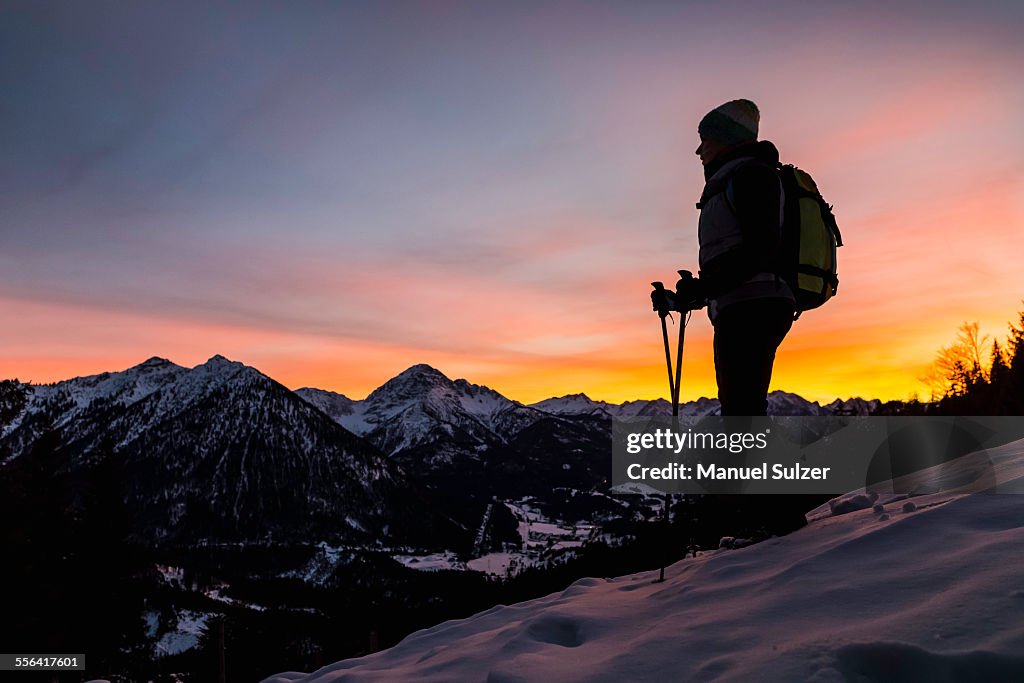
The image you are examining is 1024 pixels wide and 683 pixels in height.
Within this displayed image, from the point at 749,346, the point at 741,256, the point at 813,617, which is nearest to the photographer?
the point at 813,617

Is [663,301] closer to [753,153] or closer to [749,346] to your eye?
[749,346]

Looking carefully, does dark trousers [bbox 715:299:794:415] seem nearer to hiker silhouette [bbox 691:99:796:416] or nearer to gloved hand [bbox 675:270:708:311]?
hiker silhouette [bbox 691:99:796:416]

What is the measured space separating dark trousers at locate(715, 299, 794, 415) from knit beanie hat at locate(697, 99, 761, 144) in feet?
4.72

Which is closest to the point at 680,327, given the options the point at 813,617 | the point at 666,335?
the point at 666,335

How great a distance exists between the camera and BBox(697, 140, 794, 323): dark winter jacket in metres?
4.75

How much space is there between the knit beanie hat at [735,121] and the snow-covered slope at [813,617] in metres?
3.13

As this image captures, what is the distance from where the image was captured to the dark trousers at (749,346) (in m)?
5.02

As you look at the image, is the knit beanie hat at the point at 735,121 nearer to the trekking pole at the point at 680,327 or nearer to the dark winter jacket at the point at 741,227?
the dark winter jacket at the point at 741,227

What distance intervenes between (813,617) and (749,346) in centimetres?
261

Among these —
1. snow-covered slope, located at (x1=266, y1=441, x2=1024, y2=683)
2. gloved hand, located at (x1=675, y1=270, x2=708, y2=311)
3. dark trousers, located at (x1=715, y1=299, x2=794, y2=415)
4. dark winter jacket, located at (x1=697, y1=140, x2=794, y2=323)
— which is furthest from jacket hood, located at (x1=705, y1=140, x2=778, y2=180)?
snow-covered slope, located at (x1=266, y1=441, x2=1024, y2=683)

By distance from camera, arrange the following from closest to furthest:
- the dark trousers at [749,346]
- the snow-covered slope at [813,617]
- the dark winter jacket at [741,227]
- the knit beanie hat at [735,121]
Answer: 1. the snow-covered slope at [813,617]
2. the dark winter jacket at [741,227]
3. the dark trousers at [749,346]
4. the knit beanie hat at [735,121]

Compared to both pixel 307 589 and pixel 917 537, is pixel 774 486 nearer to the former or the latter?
pixel 917 537

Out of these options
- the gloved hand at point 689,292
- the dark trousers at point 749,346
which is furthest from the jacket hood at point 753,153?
the dark trousers at point 749,346

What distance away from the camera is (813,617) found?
9.41 ft
